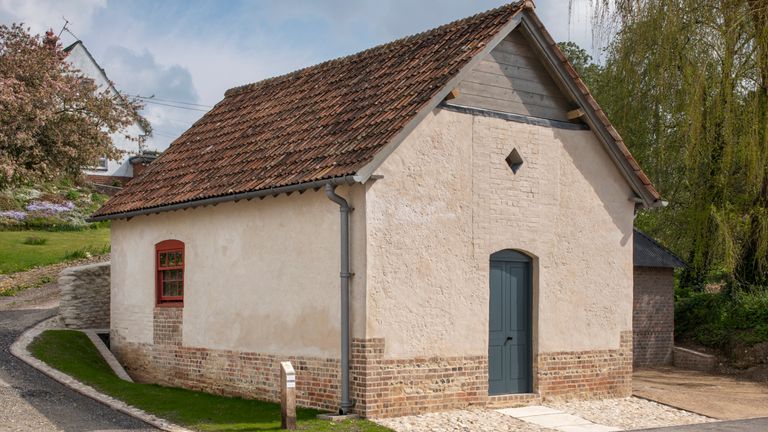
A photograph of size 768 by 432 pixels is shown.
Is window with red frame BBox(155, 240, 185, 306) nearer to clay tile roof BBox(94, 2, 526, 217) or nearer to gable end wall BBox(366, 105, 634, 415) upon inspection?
clay tile roof BBox(94, 2, 526, 217)

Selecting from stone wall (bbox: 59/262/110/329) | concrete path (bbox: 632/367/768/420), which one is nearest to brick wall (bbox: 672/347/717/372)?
concrete path (bbox: 632/367/768/420)

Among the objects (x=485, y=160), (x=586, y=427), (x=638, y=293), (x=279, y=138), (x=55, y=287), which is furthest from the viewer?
(x=55, y=287)

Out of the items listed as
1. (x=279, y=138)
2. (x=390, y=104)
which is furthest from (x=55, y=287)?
(x=390, y=104)

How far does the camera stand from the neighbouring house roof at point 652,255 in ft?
76.9

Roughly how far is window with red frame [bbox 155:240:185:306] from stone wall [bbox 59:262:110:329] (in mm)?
3727

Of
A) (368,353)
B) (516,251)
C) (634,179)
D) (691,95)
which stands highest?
(691,95)

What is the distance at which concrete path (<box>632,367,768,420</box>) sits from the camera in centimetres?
1631

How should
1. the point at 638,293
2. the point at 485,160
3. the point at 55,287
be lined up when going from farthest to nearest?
the point at 55,287 < the point at 638,293 < the point at 485,160

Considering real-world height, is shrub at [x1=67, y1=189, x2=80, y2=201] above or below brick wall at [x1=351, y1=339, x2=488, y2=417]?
above

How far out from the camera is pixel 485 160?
49.1 feet

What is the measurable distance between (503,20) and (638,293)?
11.0 metres

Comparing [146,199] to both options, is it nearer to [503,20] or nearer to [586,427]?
[503,20]

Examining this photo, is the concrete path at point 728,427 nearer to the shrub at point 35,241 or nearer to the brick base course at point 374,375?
the brick base course at point 374,375

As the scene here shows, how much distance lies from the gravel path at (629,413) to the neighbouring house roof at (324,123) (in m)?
3.66
